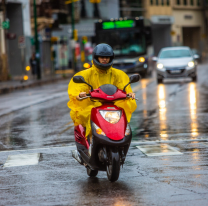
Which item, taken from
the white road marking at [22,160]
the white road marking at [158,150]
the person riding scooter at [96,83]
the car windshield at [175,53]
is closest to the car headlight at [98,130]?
the person riding scooter at [96,83]

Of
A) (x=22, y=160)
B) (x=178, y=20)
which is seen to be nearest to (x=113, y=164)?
(x=22, y=160)

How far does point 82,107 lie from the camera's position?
667cm

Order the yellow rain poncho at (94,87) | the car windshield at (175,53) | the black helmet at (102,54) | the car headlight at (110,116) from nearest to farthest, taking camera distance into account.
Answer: the car headlight at (110,116), the black helmet at (102,54), the yellow rain poncho at (94,87), the car windshield at (175,53)

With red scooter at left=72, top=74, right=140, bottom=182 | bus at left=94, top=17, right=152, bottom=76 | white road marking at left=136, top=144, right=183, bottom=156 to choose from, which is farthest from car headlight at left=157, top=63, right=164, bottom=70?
red scooter at left=72, top=74, right=140, bottom=182

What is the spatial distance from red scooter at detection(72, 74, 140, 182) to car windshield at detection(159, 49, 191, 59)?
2142cm

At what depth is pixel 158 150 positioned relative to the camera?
8.63 m

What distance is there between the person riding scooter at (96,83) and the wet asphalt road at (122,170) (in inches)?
28.5

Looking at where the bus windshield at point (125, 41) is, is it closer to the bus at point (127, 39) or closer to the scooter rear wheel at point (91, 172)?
the bus at point (127, 39)

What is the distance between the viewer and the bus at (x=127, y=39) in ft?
108

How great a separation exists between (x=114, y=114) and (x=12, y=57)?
3919 cm

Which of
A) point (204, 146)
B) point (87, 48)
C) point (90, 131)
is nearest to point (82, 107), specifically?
point (90, 131)

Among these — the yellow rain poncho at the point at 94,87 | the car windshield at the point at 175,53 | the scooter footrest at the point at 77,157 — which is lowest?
the scooter footrest at the point at 77,157

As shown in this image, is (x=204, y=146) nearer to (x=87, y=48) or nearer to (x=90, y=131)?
(x=90, y=131)

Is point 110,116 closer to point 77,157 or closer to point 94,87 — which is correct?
point 94,87
